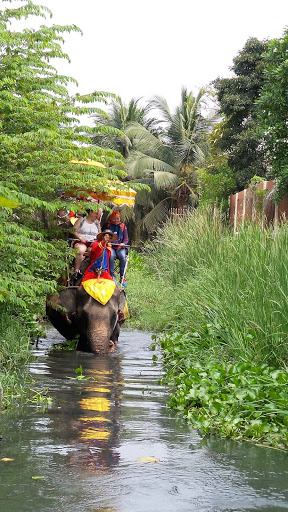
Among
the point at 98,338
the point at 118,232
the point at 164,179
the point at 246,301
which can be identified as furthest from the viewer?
the point at 164,179

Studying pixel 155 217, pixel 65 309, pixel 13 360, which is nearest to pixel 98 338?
pixel 65 309

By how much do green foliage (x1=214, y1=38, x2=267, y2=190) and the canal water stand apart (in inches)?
850

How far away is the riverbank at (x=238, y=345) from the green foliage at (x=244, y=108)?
17390 millimetres

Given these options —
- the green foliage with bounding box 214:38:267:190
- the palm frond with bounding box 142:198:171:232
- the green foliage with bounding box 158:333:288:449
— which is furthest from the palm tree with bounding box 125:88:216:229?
the green foliage with bounding box 158:333:288:449

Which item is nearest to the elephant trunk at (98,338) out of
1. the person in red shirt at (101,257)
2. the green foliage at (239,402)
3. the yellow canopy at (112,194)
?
the person in red shirt at (101,257)

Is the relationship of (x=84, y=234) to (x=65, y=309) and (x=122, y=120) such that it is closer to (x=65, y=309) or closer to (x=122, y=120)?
(x=65, y=309)

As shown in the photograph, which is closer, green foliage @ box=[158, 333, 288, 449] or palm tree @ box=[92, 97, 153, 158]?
green foliage @ box=[158, 333, 288, 449]

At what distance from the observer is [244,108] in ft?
96.1

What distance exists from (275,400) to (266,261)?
239 centimetres

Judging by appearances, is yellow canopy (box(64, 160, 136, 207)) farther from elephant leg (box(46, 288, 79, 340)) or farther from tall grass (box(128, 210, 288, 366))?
tall grass (box(128, 210, 288, 366))

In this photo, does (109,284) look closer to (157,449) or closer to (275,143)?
(275,143)

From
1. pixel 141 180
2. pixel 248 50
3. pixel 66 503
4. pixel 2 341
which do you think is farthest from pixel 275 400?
pixel 141 180

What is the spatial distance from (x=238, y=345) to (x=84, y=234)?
5.35 meters

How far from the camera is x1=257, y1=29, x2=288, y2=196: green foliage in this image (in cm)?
1412
